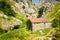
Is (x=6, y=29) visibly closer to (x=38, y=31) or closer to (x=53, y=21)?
(x=38, y=31)

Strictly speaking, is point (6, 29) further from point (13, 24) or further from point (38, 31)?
point (38, 31)

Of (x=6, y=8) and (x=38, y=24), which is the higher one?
(x=6, y=8)

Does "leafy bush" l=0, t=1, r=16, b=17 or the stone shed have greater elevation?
"leafy bush" l=0, t=1, r=16, b=17

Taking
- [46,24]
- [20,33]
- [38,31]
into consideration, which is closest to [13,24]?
[38,31]

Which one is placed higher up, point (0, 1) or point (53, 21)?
point (0, 1)

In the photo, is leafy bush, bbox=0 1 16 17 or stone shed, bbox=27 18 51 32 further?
leafy bush, bbox=0 1 16 17

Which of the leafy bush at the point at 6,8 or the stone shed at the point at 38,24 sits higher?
the leafy bush at the point at 6,8

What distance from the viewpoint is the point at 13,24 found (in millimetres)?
59719

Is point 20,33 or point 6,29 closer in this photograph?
point 20,33

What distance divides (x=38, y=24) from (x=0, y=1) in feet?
47.6

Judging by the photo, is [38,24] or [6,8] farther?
[6,8]

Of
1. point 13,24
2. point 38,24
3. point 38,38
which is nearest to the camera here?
point 38,38

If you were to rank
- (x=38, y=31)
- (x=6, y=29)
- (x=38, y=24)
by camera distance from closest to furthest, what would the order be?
(x=6, y=29)
(x=38, y=31)
(x=38, y=24)

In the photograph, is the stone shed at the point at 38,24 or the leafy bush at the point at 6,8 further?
the leafy bush at the point at 6,8
